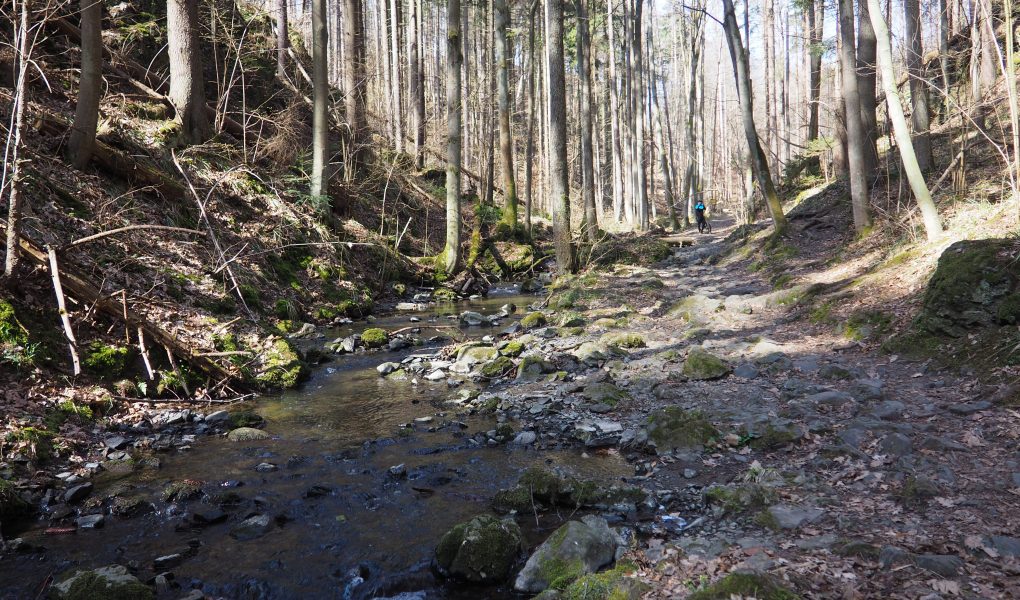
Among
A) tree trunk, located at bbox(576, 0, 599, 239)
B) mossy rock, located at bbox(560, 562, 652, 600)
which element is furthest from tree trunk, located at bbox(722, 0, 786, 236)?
mossy rock, located at bbox(560, 562, 652, 600)

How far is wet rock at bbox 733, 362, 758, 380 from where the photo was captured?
6.62m

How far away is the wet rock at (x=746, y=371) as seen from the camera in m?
6.62

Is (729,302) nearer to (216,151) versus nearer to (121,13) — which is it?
(216,151)

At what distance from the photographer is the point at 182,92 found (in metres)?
11.6

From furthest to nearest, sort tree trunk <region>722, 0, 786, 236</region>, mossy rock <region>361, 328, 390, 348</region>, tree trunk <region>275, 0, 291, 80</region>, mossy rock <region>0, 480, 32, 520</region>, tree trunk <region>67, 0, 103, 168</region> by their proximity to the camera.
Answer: tree trunk <region>275, 0, 291, 80</region>, tree trunk <region>722, 0, 786, 236</region>, mossy rock <region>361, 328, 390, 348</region>, tree trunk <region>67, 0, 103, 168</region>, mossy rock <region>0, 480, 32, 520</region>

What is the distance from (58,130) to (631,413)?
9675 mm

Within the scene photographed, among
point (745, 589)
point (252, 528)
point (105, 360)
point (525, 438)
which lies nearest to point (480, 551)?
point (745, 589)

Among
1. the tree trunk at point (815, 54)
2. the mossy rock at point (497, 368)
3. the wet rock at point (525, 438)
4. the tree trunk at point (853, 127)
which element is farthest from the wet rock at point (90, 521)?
the tree trunk at point (815, 54)

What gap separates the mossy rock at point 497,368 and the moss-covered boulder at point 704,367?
2.53m

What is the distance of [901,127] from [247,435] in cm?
996

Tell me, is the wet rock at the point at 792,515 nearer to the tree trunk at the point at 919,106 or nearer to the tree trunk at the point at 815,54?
the tree trunk at the point at 919,106

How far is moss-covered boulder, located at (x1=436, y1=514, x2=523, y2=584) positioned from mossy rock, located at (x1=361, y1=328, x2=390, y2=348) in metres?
6.55

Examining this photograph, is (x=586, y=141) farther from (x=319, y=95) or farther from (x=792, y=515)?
(x=792, y=515)

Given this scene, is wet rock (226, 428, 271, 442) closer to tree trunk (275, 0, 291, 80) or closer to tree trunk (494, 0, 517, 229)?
tree trunk (275, 0, 291, 80)
